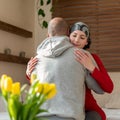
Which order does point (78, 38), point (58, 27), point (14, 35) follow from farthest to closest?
point (14, 35)
point (78, 38)
point (58, 27)

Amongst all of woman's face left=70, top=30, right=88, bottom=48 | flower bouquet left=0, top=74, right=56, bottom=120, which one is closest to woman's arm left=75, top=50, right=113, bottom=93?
woman's face left=70, top=30, right=88, bottom=48

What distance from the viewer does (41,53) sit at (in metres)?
1.82

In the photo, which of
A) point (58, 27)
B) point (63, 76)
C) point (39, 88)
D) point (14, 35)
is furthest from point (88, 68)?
point (14, 35)

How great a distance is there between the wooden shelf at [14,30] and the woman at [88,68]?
6.31ft

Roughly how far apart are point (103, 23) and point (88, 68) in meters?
2.59

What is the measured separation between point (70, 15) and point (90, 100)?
265 centimetres

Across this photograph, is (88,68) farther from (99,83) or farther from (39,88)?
(39,88)

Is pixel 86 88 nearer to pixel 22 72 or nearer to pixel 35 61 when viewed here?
pixel 35 61

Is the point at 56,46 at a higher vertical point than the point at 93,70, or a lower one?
higher

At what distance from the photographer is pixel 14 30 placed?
3.98 meters

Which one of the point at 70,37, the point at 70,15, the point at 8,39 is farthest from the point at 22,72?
the point at 70,37

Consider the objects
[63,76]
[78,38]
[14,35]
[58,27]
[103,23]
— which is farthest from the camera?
[103,23]

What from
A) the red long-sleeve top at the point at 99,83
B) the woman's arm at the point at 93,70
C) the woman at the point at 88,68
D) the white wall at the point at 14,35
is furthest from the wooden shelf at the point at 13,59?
the woman's arm at the point at 93,70

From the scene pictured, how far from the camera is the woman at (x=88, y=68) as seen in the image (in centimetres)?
175
